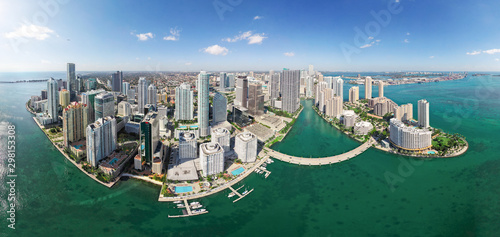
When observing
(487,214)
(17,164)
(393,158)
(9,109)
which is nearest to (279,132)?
(393,158)

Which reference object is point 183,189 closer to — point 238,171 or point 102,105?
point 238,171

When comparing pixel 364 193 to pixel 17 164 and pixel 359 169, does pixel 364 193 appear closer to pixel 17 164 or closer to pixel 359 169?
pixel 359 169

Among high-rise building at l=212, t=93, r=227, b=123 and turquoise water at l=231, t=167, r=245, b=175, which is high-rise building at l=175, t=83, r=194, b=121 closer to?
high-rise building at l=212, t=93, r=227, b=123

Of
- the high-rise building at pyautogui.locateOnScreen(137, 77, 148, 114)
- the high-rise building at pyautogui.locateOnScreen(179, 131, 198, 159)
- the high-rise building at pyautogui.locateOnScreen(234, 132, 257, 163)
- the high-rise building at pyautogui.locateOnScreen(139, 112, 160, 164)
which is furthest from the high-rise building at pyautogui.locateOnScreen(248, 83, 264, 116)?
the high-rise building at pyautogui.locateOnScreen(139, 112, 160, 164)

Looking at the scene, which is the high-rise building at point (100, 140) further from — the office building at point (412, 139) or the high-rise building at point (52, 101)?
the office building at point (412, 139)

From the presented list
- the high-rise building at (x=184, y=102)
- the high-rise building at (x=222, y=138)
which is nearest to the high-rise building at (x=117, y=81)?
the high-rise building at (x=184, y=102)
